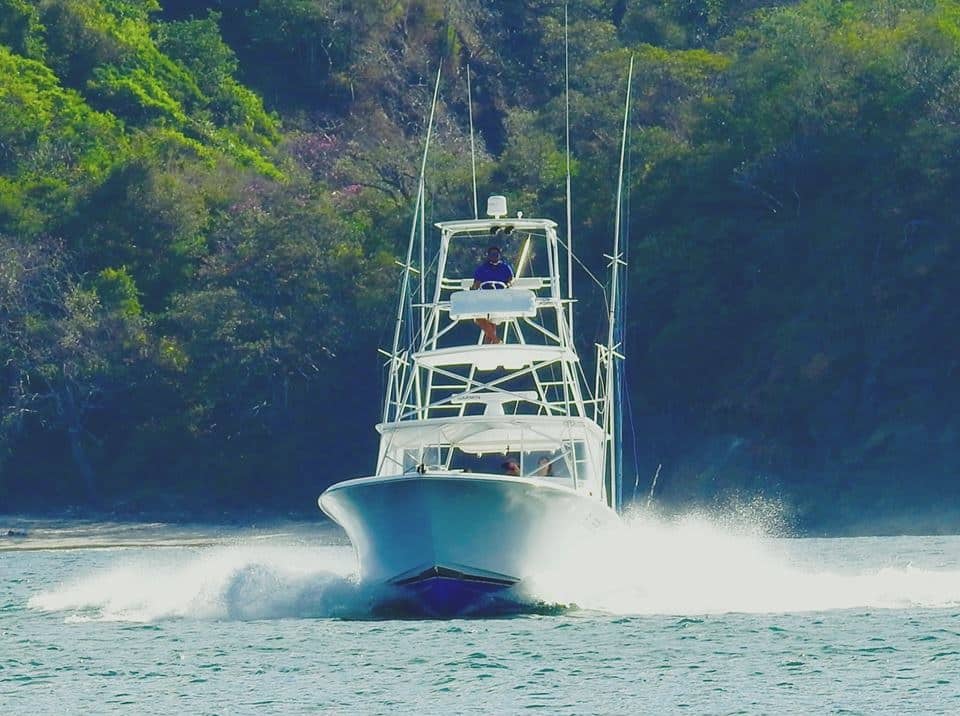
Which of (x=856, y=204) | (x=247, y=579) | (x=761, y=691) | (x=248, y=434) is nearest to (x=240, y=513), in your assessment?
(x=248, y=434)

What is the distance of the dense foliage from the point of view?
55.1 meters

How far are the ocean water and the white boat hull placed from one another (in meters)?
0.47

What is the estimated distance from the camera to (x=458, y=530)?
26750 mm

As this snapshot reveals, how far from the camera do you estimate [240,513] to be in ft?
193

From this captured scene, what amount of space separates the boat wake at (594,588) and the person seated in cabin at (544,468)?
111cm

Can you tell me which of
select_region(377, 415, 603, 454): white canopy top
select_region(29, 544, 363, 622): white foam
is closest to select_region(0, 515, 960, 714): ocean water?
select_region(29, 544, 363, 622): white foam

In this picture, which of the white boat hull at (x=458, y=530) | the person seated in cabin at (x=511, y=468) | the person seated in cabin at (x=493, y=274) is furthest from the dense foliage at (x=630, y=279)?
the white boat hull at (x=458, y=530)

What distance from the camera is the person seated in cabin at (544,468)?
2850cm

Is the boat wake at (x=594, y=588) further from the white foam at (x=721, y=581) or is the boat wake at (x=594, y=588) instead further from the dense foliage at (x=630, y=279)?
the dense foliage at (x=630, y=279)

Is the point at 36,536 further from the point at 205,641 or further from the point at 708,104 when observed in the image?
the point at 205,641

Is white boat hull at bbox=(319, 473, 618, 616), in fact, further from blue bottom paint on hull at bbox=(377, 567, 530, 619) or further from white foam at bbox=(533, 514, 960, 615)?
white foam at bbox=(533, 514, 960, 615)

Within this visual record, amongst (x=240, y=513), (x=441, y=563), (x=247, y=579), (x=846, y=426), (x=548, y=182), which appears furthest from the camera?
(x=548, y=182)

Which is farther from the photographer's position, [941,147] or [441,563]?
[941,147]

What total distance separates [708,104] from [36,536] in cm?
2102
